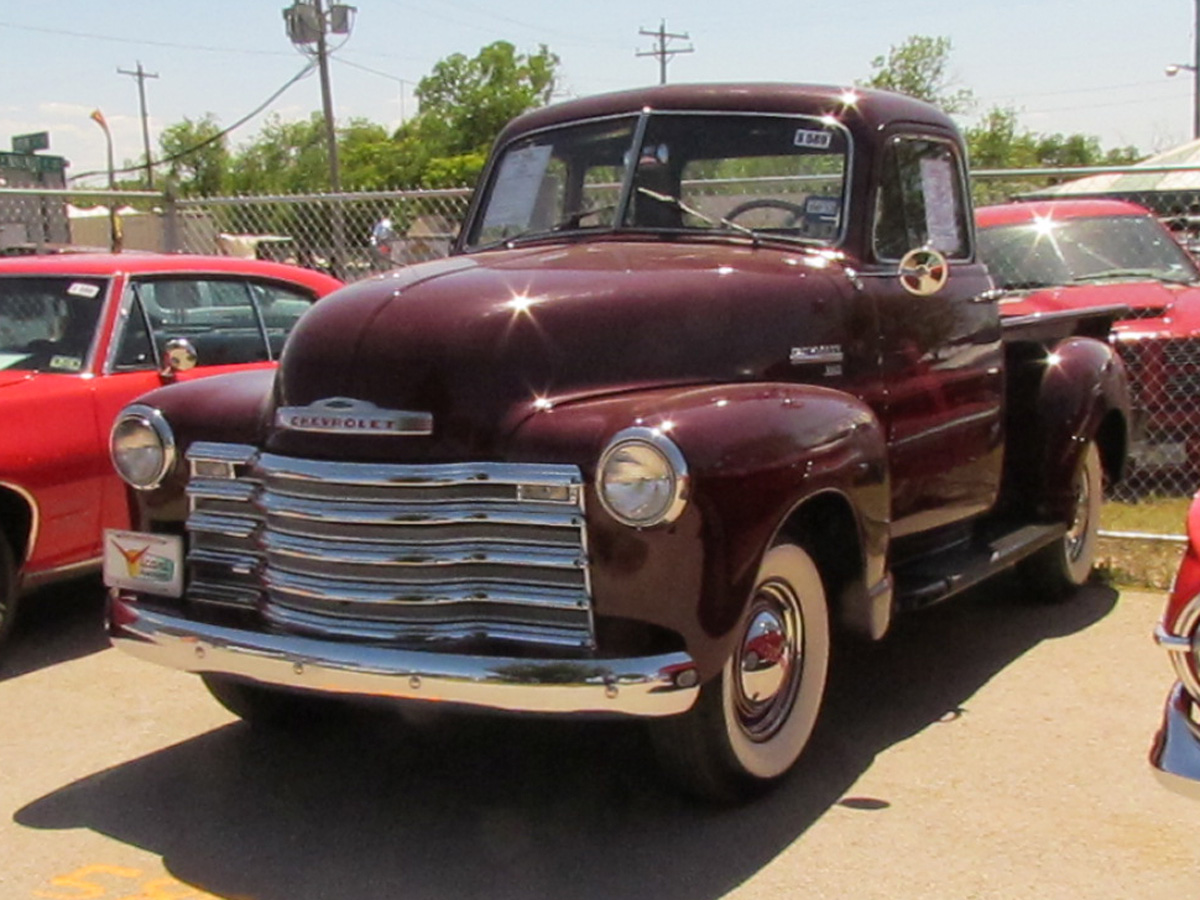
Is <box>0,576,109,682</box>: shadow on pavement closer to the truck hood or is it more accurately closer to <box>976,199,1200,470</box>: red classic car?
the truck hood

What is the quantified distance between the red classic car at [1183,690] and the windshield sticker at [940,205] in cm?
281

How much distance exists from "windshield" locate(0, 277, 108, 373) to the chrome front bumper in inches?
102

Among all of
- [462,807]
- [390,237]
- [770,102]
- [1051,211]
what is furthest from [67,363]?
[1051,211]

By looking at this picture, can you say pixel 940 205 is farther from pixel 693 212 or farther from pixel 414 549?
pixel 414 549

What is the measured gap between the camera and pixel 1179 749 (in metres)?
2.53

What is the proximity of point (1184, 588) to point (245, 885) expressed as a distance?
7.52 feet

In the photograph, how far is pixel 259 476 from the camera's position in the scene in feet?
12.5

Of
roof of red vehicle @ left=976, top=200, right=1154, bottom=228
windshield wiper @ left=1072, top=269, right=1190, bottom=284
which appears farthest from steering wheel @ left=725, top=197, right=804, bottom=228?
roof of red vehicle @ left=976, top=200, right=1154, bottom=228

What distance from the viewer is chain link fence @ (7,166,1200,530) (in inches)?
307

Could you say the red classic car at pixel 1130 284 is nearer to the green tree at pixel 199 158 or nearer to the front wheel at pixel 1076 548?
the front wheel at pixel 1076 548

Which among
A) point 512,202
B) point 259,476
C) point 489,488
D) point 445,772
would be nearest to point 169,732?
point 445,772

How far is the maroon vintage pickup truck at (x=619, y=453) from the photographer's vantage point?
343cm

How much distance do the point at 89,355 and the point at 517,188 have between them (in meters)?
1.92

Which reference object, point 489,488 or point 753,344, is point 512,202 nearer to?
point 753,344
